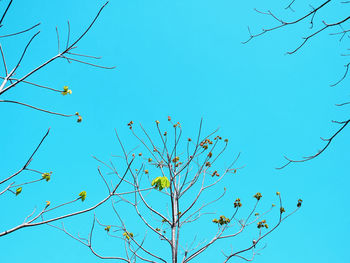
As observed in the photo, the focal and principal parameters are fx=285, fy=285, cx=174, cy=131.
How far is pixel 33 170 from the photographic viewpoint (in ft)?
5.20

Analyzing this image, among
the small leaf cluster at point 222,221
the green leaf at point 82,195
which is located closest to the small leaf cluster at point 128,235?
the small leaf cluster at point 222,221

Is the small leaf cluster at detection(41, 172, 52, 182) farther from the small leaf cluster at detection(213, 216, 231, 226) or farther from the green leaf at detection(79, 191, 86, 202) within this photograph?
the small leaf cluster at detection(213, 216, 231, 226)

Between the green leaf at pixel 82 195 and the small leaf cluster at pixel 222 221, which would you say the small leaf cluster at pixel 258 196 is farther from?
the green leaf at pixel 82 195

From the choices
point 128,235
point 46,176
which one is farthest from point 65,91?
point 128,235

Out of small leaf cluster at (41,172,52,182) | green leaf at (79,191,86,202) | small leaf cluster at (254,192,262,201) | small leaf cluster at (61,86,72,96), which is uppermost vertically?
small leaf cluster at (254,192,262,201)

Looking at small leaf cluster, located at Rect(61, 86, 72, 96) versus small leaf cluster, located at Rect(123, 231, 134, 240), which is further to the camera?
small leaf cluster, located at Rect(123, 231, 134, 240)

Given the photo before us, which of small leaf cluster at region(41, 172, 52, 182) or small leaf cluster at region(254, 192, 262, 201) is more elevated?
small leaf cluster at region(254, 192, 262, 201)

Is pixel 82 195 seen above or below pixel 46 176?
below

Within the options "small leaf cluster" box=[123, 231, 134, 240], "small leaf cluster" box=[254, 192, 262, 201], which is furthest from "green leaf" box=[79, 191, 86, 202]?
"small leaf cluster" box=[254, 192, 262, 201]

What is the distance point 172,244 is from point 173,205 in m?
0.56

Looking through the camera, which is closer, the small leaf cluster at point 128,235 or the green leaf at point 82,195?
the green leaf at point 82,195

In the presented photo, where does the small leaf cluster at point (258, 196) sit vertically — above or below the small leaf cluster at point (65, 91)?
above

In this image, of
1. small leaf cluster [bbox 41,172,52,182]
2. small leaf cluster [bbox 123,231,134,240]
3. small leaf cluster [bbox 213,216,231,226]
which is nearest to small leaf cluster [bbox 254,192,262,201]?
small leaf cluster [bbox 213,216,231,226]

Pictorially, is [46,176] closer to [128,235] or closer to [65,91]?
[65,91]
